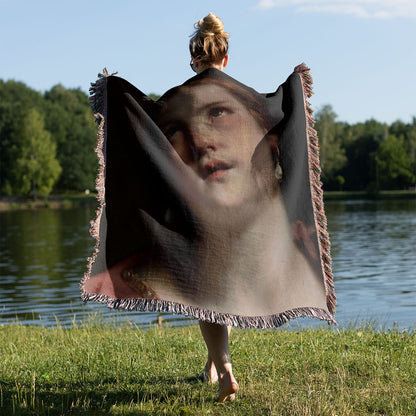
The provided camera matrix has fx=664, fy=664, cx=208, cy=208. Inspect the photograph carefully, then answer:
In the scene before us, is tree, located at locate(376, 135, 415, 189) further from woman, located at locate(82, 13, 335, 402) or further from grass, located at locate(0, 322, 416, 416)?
woman, located at locate(82, 13, 335, 402)

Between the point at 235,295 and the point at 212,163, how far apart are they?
78 centimetres

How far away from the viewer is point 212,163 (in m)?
3.87

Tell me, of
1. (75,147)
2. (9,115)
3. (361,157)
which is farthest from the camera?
(361,157)

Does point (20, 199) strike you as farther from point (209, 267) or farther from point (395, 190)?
point (209, 267)

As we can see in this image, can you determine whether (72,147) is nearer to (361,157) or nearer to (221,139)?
(361,157)

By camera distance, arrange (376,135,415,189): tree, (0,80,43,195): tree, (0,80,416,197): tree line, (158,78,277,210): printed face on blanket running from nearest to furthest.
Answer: (158,78,277,210): printed face on blanket
(0,80,416,197): tree line
(0,80,43,195): tree
(376,135,415,189): tree

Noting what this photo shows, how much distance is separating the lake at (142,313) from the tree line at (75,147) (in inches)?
1008

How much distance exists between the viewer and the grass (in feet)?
12.5

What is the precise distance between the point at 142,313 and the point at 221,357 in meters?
8.24

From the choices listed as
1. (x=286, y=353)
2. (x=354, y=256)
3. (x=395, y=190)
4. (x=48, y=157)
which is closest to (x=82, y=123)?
(x=48, y=157)

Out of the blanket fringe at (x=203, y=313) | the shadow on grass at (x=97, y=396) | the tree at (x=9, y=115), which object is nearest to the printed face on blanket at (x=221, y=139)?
the blanket fringe at (x=203, y=313)

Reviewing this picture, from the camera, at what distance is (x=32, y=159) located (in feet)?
200

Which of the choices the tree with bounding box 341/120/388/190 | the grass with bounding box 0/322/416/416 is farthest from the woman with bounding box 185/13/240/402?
the tree with bounding box 341/120/388/190

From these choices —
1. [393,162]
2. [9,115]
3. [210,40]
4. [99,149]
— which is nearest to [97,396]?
[99,149]
